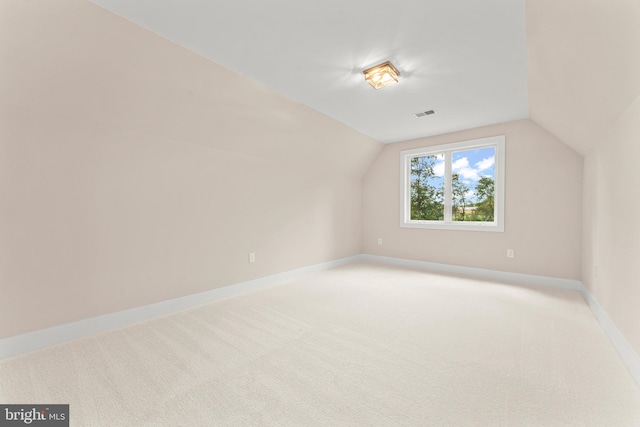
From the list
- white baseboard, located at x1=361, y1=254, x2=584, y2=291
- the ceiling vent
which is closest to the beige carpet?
white baseboard, located at x1=361, y1=254, x2=584, y2=291

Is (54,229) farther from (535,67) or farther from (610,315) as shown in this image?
(610,315)

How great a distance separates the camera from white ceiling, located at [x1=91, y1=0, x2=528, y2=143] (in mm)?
1616

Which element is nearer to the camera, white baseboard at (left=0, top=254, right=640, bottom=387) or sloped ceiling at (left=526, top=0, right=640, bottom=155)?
sloped ceiling at (left=526, top=0, right=640, bottom=155)

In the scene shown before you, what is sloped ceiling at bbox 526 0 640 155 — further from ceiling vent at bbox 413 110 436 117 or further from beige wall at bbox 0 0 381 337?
beige wall at bbox 0 0 381 337

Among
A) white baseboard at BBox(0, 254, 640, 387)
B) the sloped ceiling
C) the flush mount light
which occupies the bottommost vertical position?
white baseboard at BBox(0, 254, 640, 387)

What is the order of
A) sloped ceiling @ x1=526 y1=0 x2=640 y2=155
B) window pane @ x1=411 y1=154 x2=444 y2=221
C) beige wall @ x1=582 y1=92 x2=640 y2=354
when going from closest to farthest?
sloped ceiling @ x1=526 y1=0 x2=640 y2=155, beige wall @ x1=582 y1=92 x2=640 y2=354, window pane @ x1=411 y1=154 x2=444 y2=221

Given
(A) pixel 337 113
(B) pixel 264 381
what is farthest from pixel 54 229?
(A) pixel 337 113

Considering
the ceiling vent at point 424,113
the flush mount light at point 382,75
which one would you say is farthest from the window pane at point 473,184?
the flush mount light at point 382,75

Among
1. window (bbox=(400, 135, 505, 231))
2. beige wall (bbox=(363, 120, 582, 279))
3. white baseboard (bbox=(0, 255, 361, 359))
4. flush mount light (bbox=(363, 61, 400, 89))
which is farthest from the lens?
window (bbox=(400, 135, 505, 231))

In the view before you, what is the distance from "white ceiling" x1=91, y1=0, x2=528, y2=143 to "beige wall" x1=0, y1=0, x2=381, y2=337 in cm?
24

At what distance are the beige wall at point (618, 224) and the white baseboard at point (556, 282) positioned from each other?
76 mm

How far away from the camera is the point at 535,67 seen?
2.15 meters

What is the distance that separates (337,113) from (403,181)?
2.13m

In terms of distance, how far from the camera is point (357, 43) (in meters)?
1.96
